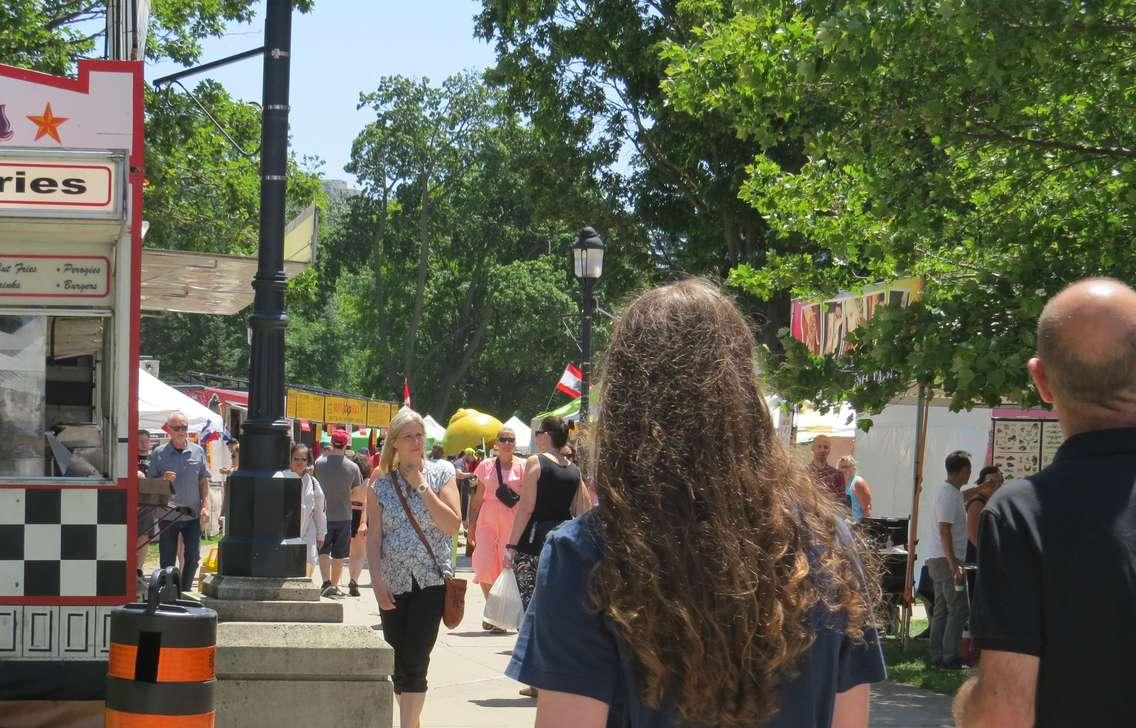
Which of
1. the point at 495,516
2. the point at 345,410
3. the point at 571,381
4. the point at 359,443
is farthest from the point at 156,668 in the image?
the point at 359,443

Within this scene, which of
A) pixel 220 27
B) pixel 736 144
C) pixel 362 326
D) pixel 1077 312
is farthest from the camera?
pixel 362 326

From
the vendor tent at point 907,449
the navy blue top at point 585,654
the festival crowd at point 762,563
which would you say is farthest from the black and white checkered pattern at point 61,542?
the vendor tent at point 907,449

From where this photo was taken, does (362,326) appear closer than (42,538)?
No

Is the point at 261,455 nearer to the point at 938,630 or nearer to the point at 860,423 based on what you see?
the point at 860,423

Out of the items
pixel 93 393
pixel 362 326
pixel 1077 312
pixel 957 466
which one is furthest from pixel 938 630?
pixel 362 326

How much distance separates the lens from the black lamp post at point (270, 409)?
714 centimetres

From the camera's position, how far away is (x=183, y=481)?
15.2 meters

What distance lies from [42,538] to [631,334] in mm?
4673

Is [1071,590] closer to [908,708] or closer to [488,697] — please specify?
[488,697]

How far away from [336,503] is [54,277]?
9.90 meters

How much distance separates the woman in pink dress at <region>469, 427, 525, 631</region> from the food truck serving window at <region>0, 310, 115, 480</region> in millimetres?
6630

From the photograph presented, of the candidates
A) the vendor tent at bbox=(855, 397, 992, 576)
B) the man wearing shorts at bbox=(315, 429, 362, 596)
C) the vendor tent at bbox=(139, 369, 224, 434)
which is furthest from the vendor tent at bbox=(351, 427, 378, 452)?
the man wearing shorts at bbox=(315, 429, 362, 596)

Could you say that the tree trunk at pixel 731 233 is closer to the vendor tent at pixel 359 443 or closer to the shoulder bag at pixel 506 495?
the shoulder bag at pixel 506 495

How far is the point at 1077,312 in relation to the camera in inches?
114
